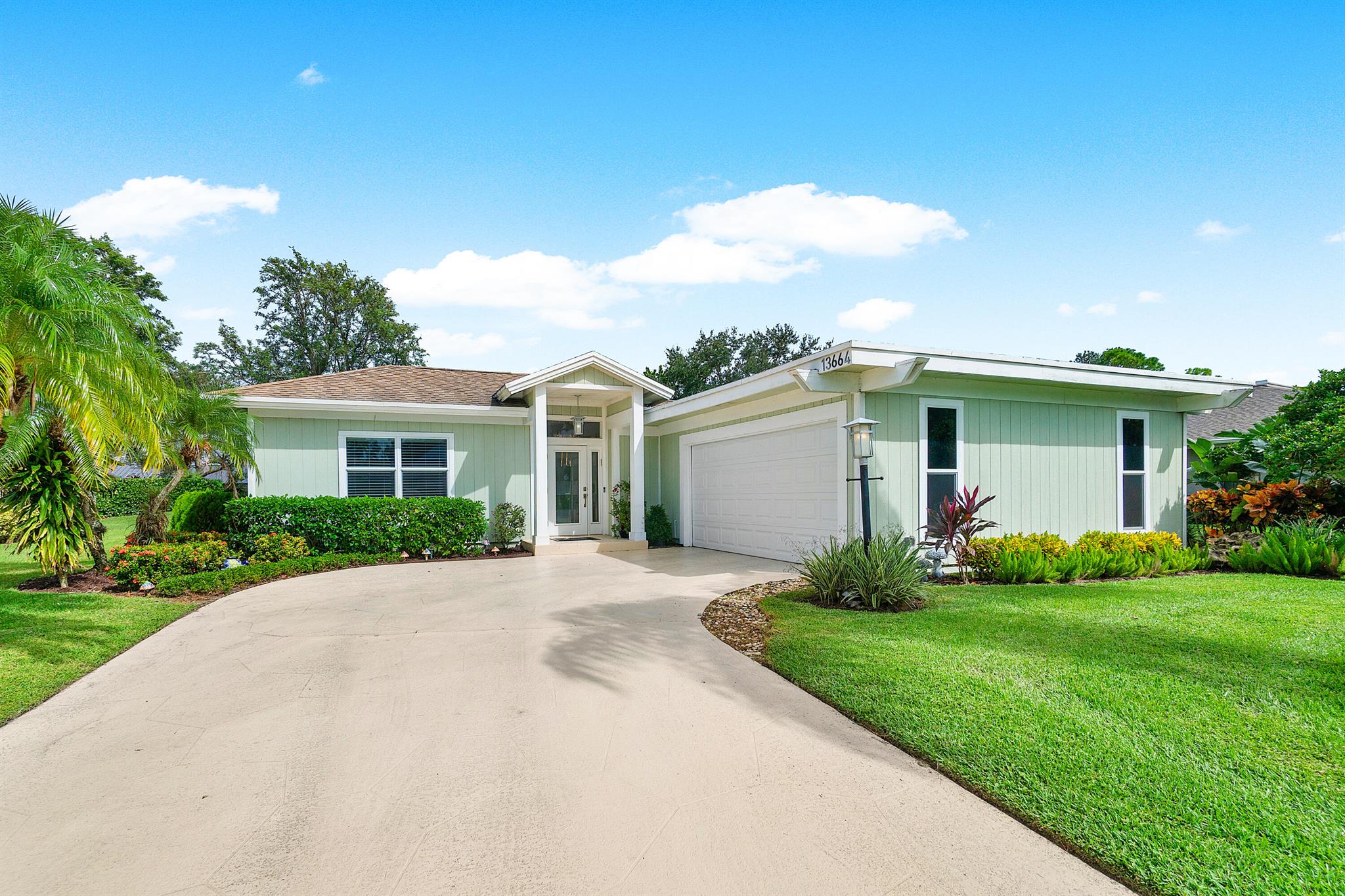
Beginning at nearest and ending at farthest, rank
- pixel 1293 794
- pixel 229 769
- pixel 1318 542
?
1. pixel 1293 794
2. pixel 229 769
3. pixel 1318 542

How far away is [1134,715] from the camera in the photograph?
3.62m

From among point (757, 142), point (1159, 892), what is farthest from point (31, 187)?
point (1159, 892)

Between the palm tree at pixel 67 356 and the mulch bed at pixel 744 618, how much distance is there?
21.6 feet

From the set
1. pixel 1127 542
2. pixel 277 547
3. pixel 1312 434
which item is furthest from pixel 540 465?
pixel 1312 434

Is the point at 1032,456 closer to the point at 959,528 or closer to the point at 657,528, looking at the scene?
the point at 959,528

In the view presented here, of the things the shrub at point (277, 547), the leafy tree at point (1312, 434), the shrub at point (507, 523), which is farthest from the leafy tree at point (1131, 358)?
the shrub at point (277, 547)

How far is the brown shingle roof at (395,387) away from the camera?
11.8 meters

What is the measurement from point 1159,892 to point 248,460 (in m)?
12.6

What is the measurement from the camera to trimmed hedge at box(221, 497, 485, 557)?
10.5 m

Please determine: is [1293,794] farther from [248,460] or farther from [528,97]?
[248,460]

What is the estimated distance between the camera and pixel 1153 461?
1115 centimetres

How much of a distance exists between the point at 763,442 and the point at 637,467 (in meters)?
2.46

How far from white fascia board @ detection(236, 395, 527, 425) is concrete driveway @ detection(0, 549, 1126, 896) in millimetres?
6689

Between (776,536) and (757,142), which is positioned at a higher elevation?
(757,142)
